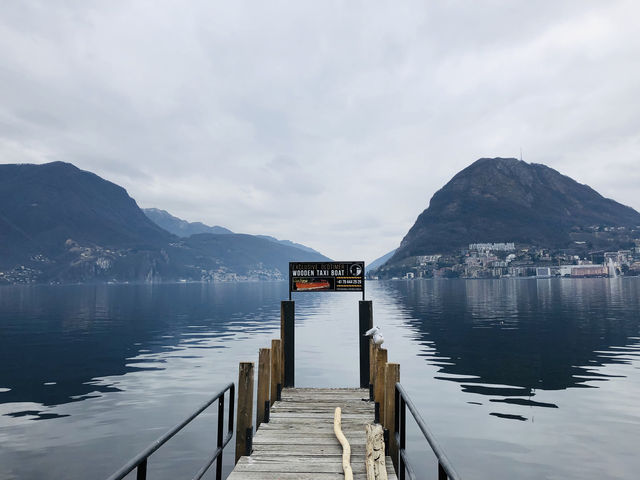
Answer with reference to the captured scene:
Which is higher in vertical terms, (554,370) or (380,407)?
(380,407)

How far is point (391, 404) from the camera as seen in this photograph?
323 inches

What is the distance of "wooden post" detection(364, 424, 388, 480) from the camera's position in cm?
694

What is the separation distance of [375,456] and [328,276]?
23.6 ft

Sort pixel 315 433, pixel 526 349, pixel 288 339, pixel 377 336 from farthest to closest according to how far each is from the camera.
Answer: pixel 526 349
pixel 288 339
pixel 377 336
pixel 315 433

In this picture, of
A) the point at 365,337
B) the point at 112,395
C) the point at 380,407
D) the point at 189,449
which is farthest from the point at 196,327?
the point at 380,407

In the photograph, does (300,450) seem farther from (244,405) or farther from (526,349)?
(526,349)

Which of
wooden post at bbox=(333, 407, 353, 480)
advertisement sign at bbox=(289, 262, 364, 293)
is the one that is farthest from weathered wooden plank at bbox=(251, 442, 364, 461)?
advertisement sign at bbox=(289, 262, 364, 293)

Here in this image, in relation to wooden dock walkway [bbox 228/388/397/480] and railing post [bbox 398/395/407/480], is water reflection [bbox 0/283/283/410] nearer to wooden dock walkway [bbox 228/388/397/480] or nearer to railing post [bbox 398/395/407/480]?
wooden dock walkway [bbox 228/388/397/480]

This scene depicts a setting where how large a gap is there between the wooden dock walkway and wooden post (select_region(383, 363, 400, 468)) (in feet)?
1.01

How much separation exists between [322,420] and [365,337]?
3.95 m

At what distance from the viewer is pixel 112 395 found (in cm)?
1978

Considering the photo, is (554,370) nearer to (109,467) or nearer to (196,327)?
(109,467)

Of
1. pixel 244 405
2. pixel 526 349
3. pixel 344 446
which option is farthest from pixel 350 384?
pixel 526 349

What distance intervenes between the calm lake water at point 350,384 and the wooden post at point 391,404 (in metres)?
5.43
